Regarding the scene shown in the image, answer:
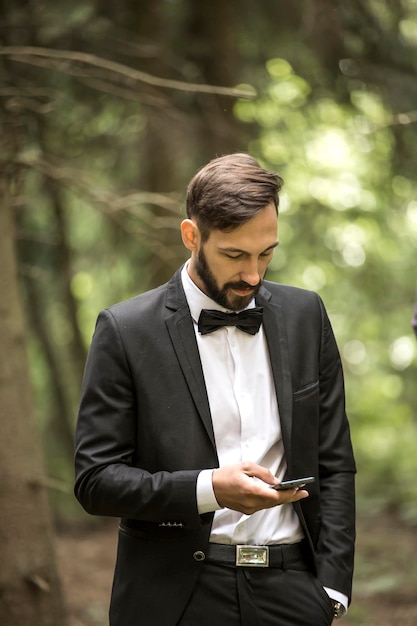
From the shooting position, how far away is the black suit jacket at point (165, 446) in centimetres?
286

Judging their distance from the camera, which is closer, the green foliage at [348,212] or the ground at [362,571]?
the ground at [362,571]

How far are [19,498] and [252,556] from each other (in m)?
2.31

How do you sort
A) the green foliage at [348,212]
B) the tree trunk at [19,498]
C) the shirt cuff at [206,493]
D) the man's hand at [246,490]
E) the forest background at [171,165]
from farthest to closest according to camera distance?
the green foliage at [348,212], the forest background at [171,165], the tree trunk at [19,498], the shirt cuff at [206,493], the man's hand at [246,490]

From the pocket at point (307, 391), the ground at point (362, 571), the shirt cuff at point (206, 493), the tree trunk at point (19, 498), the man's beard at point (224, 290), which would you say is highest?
the man's beard at point (224, 290)

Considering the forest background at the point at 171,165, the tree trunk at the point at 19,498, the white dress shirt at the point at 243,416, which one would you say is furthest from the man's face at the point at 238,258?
the tree trunk at the point at 19,498

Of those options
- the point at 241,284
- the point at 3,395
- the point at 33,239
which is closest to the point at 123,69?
the point at 3,395

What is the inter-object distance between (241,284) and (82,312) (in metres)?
10.2

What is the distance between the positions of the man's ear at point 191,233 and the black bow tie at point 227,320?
227 millimetres

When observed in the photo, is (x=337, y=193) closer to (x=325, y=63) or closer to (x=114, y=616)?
(x=325, y=63)

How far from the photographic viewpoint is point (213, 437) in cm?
292

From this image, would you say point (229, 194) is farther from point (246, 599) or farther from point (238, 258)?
point (246, 599)

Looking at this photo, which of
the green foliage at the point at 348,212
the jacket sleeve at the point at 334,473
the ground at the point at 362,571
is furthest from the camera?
the green foliage at the point at 348,212

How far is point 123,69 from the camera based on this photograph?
15.9 feet

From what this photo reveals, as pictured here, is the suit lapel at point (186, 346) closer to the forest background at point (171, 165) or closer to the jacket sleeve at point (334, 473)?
the jacket sleeve at point (334, 473)
